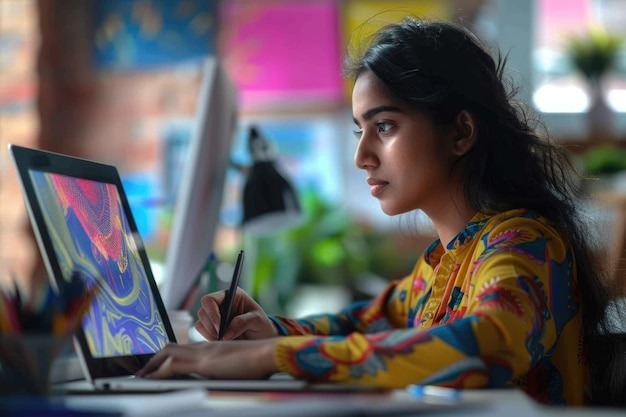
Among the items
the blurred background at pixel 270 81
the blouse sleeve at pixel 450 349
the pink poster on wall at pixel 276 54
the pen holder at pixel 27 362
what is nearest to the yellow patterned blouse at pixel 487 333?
the blouse sleeve at pixel 450 349

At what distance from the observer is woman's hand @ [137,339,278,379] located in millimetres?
761

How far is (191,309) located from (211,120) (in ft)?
1.08

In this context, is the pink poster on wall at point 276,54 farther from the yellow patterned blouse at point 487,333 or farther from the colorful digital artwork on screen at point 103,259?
the colorful digital artwork on screen at point 103,259

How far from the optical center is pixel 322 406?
0.57 meters

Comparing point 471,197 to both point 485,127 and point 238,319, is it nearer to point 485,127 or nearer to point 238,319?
point 485,127

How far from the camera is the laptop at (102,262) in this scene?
0.74 m

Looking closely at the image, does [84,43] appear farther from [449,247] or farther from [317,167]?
[449,247]

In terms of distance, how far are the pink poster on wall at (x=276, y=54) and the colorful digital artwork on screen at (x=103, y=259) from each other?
3.41 meters

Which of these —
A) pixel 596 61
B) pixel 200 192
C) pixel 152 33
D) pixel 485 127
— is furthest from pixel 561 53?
pixel 485 127

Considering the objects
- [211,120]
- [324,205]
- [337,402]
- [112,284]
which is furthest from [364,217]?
[337,402]

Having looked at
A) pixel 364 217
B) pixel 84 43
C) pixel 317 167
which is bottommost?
pixel 364 217

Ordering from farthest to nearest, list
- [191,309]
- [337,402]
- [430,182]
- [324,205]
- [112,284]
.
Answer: [324,205] < [191,309] < [430,182] < [112,284] < [337,402]

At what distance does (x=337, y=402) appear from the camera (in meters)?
0.58

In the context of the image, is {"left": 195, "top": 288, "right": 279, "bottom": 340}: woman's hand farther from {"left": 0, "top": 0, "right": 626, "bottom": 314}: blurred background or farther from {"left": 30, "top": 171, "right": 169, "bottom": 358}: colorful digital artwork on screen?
{"left": 0, "top": 0, "right": 626, "bottom": 314}: blurred background
